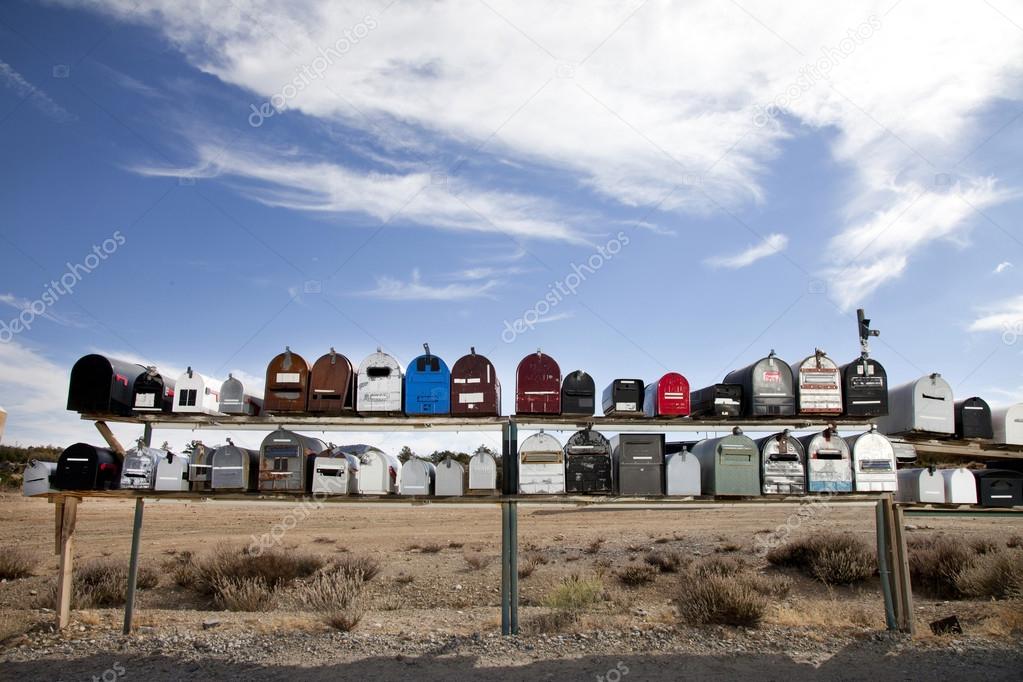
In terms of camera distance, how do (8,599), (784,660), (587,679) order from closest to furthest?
(587,679) → (784,660) → (8,599)

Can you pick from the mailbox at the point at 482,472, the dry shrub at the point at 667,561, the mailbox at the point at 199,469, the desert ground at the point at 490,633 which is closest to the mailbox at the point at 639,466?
the mailbox at the point at 482,472

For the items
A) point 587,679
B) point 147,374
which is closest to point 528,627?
point 587,679

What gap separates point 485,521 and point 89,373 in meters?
16.3

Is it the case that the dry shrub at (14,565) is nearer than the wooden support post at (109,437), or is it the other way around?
the wooden support post at (109,437)

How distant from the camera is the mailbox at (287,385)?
27.9 ft

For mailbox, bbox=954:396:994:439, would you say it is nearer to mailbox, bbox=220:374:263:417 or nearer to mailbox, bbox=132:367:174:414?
mailbox, bbox=220:374:263:417

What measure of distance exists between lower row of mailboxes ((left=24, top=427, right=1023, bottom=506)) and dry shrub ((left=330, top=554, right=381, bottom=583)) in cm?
550

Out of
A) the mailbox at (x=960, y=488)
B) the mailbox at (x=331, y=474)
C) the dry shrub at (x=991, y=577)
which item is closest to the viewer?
the mailbox at (x=331, y=474)

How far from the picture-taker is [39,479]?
28.6ft

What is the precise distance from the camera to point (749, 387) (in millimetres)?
8742

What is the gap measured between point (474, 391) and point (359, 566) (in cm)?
709

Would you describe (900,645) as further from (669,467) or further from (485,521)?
(485,521)

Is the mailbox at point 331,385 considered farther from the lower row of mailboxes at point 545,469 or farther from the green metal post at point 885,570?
the green metal post at point 885,570

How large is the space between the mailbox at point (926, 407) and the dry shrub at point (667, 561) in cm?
694
